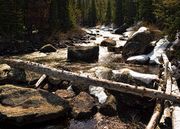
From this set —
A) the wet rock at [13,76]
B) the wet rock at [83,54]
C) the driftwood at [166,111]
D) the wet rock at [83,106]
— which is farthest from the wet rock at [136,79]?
the wet rock at [83,54]

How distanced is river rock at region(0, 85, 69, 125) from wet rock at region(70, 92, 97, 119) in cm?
52

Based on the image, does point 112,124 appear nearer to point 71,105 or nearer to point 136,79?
point 71,105

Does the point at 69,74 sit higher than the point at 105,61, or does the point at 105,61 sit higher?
the point at 69,74

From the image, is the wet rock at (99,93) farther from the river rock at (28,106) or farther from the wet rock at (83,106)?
the river rock at (28,106)

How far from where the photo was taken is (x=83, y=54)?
2909 centimetres

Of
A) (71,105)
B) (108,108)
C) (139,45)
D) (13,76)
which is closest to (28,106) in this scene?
(71,105)

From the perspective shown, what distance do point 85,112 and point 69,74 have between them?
2.81m

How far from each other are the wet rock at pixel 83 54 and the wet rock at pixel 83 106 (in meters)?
13.7

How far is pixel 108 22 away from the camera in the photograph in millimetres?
105938

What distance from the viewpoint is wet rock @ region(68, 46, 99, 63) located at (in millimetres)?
29078

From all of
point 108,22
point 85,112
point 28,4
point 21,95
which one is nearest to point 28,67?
point 21,95

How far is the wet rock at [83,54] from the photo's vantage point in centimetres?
2908

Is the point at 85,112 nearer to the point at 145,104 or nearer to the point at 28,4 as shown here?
the point at 145,104

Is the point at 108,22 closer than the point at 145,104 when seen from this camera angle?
No
